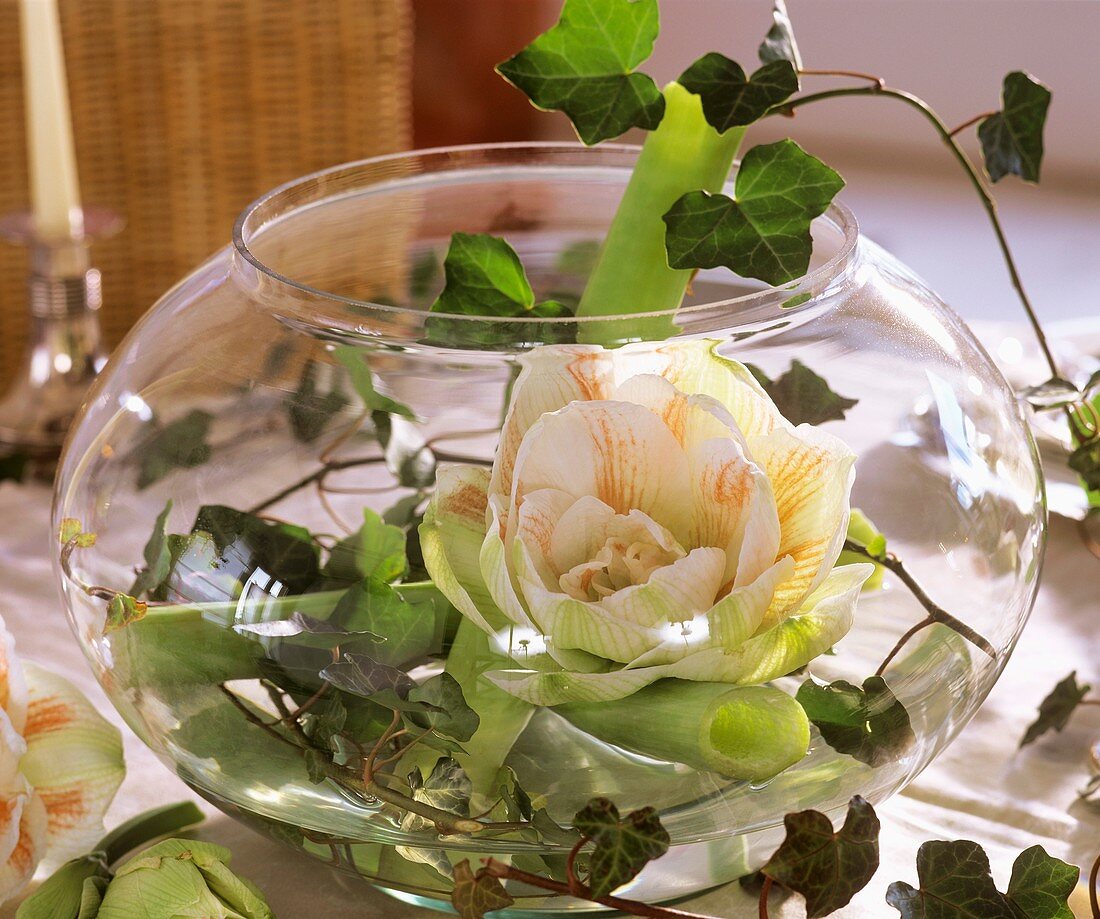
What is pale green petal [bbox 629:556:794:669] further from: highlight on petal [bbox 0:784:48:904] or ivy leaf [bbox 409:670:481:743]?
highlight on petal [bbox 0:784:48:904]

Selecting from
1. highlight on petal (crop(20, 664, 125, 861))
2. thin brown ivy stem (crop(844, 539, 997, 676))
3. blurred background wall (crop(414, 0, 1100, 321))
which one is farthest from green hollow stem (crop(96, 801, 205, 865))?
blurred background wall (crop(414, 0, 1100, 321))

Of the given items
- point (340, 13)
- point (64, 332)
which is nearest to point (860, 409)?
point (64, 332)

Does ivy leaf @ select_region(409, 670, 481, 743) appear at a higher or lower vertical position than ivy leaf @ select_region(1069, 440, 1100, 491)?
higher

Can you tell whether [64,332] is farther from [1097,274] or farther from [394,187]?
[1097,274]

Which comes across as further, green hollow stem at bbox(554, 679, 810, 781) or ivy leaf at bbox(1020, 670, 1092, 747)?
ivy leaf at bbox(1020, 670, 1092, 747)

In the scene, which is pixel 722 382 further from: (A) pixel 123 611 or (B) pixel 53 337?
(B) pixel 53 337

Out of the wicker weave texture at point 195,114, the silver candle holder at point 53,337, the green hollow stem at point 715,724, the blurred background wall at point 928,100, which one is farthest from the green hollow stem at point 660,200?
the blurred background wall at point 928,100
